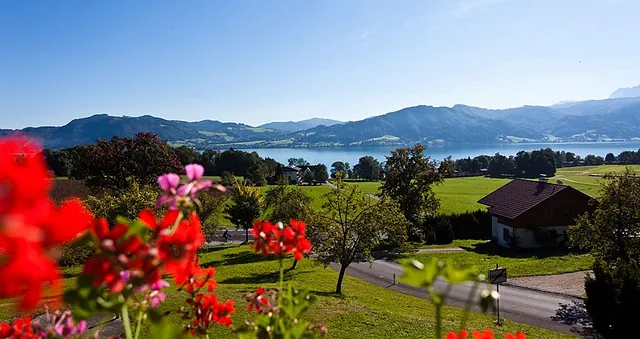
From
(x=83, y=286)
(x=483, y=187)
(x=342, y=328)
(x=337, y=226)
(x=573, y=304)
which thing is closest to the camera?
(x=83, y=286)

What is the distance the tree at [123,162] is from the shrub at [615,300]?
3128 cm

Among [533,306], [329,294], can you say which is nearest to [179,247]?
[329,294]

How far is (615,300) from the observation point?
12156 millimetres

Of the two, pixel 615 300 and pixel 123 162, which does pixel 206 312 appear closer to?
pixel 615 300

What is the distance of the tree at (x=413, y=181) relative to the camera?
120ft

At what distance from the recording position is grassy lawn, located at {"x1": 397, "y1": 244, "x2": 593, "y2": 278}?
78.0ft

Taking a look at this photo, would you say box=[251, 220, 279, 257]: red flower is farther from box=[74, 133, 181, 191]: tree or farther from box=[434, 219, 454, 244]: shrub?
box=[74, 133, 181, 191]: tree

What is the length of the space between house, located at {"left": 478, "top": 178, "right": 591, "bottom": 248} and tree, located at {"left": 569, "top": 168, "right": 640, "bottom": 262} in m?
11.7

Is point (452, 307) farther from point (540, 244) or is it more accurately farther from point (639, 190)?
point (540, 244)

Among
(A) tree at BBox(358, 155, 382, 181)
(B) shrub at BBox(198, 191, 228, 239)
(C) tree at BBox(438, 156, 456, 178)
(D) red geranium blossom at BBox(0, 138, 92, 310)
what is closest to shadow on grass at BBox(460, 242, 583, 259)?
(C) tree at BBox(438, 156, 456, 178)

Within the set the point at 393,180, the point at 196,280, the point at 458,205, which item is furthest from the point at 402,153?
the point at 196,280

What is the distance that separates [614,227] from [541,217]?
13225 mm

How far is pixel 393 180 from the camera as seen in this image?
37156mm

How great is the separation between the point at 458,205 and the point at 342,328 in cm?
4046
